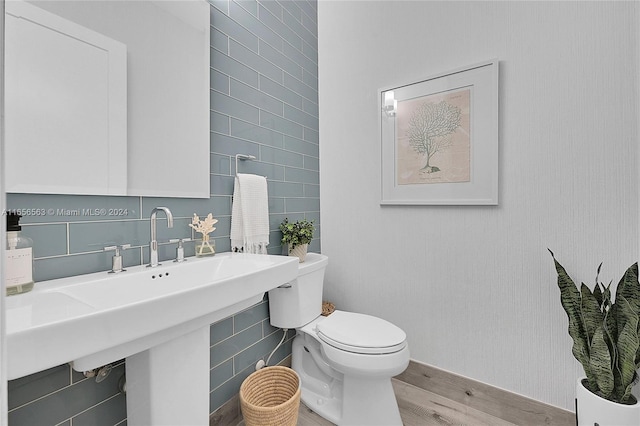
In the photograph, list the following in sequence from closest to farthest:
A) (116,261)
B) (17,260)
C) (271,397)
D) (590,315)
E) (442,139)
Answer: (17,260), (116,261), (590,315), (271,397), (442,139)

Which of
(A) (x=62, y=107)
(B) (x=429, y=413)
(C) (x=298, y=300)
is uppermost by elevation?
(A) (x=62, y=107)

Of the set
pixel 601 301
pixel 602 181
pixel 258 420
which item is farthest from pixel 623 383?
pixel 258 420

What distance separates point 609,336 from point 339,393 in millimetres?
1163

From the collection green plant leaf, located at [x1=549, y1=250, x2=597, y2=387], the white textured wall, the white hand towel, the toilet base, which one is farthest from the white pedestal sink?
green plant leaf, located at [x1=549, y1=250, x2=597, y2=387]

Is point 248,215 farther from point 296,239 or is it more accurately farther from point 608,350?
point 608,350

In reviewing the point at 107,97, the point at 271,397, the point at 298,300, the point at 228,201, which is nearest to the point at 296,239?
the point at 298,300

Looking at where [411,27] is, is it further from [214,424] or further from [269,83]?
[214,424]

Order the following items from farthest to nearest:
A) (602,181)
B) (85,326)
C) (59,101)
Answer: (602,181)
(59,101)
(85,326)

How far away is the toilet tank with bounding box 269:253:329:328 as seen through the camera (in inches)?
63.0

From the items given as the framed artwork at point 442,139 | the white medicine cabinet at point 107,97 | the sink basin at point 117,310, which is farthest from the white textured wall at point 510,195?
the white medicine cabinet at point 107,97

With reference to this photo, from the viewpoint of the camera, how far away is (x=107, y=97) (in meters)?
1.05

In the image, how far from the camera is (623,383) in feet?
3.46

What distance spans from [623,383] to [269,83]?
2024 mm

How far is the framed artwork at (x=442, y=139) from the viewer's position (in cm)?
154
